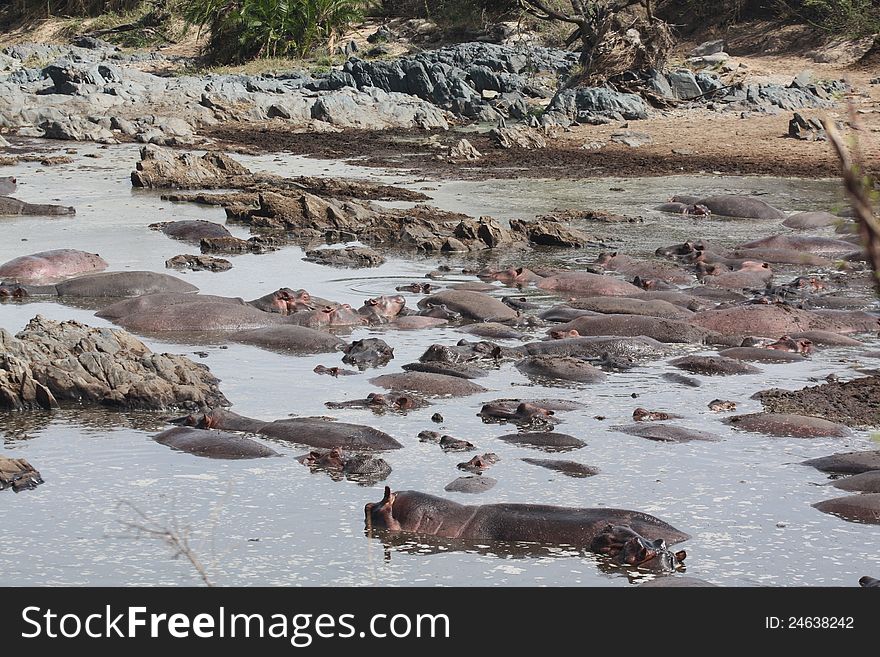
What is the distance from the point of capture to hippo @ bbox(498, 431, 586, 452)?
6922mm

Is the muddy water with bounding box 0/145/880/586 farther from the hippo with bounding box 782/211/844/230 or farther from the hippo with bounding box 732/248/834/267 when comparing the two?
the hippo with bounding box 782/211/844/230

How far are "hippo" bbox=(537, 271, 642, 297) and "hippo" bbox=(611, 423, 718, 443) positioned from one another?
4054mm

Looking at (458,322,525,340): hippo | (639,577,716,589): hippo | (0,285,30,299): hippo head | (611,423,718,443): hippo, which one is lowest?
(0,285,30,299): hippo head

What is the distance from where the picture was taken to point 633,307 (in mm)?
10422

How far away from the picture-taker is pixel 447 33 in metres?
34.2

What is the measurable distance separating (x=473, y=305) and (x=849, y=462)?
4.42m

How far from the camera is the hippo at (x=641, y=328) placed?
9672 mm

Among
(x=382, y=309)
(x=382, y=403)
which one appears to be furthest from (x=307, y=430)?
(x=382, y=309)

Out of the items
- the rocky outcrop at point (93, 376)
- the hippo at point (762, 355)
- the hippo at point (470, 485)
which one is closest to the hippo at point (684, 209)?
the hippo at point (762, 355)

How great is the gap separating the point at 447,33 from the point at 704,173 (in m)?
16.4

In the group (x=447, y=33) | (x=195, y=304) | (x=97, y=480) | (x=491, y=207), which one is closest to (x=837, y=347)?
(x=195, y=304)

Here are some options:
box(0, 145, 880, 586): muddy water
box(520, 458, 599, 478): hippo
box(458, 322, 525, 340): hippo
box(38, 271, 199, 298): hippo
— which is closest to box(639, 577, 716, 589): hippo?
box(0, 145, 880, 586): muddy water

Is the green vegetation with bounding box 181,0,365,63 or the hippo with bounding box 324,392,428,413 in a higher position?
the green vegetation with bounding box 181,0,365,63

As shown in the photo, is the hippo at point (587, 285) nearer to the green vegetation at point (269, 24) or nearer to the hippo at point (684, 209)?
the hippo at point (684, 209)
